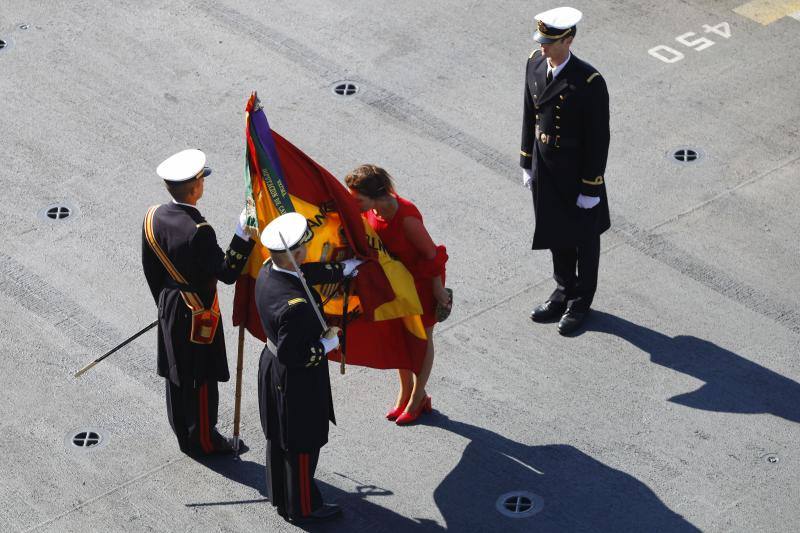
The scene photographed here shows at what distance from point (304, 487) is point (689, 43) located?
5.83 meters

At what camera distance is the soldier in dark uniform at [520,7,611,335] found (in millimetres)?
7777

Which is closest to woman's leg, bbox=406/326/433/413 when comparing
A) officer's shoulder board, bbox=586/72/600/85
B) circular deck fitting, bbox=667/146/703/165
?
officer's shoulder board, bbox=586/72/600/85

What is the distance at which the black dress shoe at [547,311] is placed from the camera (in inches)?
328

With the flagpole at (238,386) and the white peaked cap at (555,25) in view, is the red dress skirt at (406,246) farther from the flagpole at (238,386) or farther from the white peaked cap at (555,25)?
the white peaked cap at (555,25)

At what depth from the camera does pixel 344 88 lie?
1062 centimetres

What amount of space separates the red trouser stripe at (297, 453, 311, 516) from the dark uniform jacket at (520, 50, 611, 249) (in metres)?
2.20

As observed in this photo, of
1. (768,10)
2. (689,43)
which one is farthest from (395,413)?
(768,10)

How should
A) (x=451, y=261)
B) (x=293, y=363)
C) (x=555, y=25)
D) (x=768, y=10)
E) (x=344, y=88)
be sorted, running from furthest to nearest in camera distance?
(x=768, y=10), (x=344, y=88), (x=451, y=261), (x=555, y=25), (x=293, y=363)

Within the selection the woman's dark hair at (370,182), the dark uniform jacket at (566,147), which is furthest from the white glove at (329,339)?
the dark uniform jacket at (566,147)

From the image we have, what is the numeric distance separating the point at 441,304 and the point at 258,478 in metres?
1.36

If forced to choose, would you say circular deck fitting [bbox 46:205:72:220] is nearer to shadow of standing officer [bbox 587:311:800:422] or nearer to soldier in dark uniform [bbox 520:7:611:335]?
soldier in dark uniform [bbox 520:7:611:335]

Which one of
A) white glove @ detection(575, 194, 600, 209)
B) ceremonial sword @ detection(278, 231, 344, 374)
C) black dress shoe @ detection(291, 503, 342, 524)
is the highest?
ceremonial sword @ detection(278, 231, 344, 374)

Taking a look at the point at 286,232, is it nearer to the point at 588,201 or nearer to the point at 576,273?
the point at 588,201

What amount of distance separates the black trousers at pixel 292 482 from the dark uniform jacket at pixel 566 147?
86.1 inches
